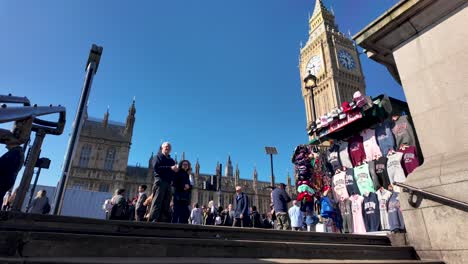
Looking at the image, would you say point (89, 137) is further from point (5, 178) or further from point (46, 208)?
point (5, 178)

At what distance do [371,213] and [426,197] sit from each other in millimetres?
3927

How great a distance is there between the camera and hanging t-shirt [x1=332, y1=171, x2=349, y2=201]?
841cm

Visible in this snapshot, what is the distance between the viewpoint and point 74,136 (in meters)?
4.41

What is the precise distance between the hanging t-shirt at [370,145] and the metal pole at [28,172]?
8.06 meters

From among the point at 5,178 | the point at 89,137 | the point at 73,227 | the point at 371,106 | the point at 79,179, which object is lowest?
the point at 73,227

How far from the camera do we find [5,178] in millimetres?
4688

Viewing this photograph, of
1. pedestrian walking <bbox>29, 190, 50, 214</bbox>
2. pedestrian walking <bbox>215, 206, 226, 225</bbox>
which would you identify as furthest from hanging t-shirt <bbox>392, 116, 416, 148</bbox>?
pedestrian walking <bbox>29, 190, 50, 214</bbox>

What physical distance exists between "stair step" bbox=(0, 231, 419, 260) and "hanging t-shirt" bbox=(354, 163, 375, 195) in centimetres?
384

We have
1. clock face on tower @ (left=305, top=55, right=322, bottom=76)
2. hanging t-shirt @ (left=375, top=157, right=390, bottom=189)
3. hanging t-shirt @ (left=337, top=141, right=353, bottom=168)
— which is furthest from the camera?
clock face on tower @ (left=305, top=55, right=322, bottom=76)

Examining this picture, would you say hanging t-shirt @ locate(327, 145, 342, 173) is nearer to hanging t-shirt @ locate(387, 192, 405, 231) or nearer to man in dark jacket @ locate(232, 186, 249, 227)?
hanging t-shirt @ locate(387, 192, 405, 231)

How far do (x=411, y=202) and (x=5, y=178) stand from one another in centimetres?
687

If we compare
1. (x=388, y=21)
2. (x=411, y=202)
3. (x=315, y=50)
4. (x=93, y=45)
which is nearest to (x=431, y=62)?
(x=388, y=21)

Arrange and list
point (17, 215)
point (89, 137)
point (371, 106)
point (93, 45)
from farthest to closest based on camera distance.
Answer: point (89, 137) → point (371, 106) → point (93, 45) → point (17, 215)

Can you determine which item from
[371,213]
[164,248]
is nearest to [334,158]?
[371,213]
